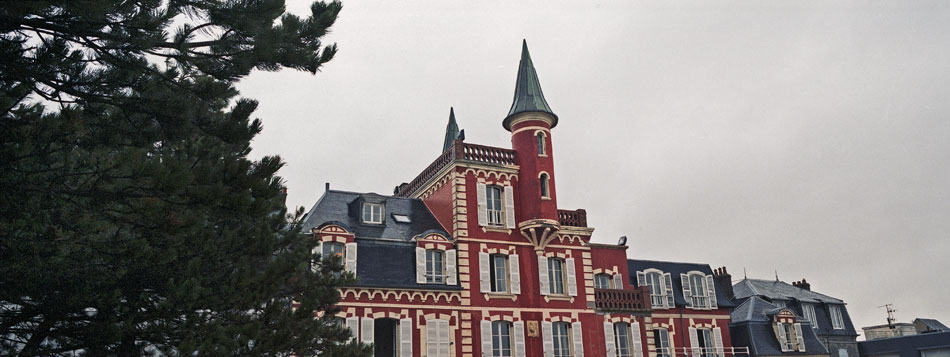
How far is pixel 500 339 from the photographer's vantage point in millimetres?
26703

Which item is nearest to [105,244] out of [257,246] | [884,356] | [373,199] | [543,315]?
[257,246]

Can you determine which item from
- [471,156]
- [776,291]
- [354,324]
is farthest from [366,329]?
[776,291]

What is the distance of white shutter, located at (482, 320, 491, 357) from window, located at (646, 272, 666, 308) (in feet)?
33.8

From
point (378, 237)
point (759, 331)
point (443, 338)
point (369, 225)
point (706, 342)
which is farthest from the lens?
point (759, 331)

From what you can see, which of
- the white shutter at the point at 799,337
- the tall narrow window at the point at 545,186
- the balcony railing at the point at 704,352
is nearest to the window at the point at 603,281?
the balcony railing at the point at 704,352

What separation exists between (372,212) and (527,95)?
8544mm

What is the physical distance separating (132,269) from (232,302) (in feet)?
5.77

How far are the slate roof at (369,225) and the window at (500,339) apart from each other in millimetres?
4138

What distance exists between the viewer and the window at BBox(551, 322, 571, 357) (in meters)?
27.6

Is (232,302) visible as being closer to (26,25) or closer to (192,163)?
(192,163)

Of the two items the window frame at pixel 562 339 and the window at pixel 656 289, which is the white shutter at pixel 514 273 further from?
the window at pixel 656 289

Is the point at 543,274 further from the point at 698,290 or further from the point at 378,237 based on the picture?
the point at 698,290

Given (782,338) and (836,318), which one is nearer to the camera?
(782,338)

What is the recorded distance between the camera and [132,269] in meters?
9.59
